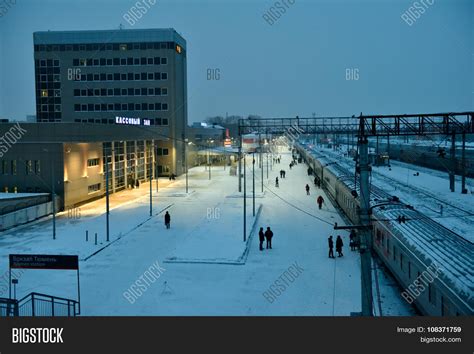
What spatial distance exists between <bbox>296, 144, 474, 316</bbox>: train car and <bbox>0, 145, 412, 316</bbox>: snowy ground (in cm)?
107

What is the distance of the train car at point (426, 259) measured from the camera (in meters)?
11.0

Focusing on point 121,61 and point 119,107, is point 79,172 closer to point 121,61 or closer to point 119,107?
point 119,107

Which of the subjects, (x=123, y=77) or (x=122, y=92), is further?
(x=122, y=92)

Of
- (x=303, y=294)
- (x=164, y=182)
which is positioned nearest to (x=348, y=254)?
(x=303, y=294)

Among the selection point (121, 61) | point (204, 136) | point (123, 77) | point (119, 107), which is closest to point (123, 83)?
point (123, 77)

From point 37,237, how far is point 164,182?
1309 inches

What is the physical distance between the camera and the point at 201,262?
2067 cm

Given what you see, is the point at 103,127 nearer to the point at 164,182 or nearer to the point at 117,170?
the point at 117,170

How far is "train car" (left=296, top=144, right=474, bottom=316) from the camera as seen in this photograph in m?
11.0

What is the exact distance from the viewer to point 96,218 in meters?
32.8

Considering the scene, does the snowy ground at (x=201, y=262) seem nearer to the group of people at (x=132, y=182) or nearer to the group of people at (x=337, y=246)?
the group of people at (x=337, y=246)

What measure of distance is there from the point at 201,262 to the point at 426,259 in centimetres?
1011

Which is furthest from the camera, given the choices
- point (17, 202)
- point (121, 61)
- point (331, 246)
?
point (121, 61)

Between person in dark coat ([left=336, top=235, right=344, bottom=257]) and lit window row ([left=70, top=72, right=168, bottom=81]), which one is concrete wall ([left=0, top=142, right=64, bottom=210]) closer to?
person in dark coat ([left=336, top=235, right=344, bottom=257])
